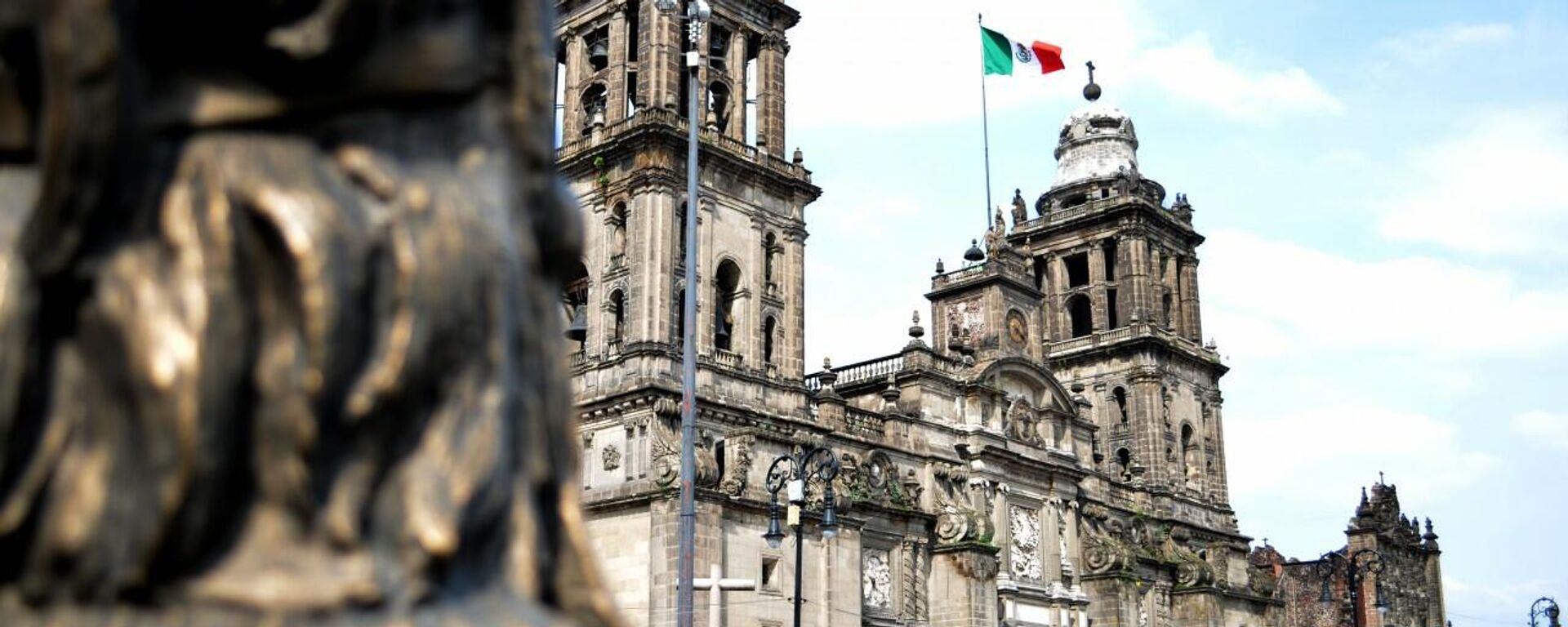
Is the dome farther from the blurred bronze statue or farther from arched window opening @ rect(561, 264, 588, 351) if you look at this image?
the blurred bronze statue

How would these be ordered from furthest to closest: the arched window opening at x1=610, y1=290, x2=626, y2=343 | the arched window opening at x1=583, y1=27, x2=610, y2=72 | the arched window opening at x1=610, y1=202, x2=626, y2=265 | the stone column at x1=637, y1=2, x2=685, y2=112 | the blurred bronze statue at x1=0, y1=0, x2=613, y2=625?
the arched window opening at x1=583, y1=27, x2=610, y2=72
the stone column at x1=637, y1=2, x2=685, y2=112
the arched window opening at x1=610, y1=202, x2=626, y2=265
the arched window opening at x1=610, y1=290, x2=626, y2=343
the blurred bronze statue at x1=0, y1=0, x2=613, y2=625

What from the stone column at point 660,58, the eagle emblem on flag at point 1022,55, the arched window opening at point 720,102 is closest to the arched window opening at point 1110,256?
the eagle emblem on flag at point 1022,55

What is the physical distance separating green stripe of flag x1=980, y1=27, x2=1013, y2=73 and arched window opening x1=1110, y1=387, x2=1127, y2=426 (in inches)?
509

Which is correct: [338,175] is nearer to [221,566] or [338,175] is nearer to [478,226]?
[478,226]

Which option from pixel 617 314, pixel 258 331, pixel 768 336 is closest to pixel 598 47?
pixel 617 314

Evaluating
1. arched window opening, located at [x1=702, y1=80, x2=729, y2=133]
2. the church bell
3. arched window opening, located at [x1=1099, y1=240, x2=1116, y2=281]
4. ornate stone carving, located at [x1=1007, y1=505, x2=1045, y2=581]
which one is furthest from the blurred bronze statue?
arched window opening, located at [x1=1099, y1=240, x2=1116, y2=281]

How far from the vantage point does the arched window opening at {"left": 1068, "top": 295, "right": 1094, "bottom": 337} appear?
186ft

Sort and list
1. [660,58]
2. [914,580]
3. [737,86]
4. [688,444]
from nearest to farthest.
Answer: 1. [688,444]
2. [660,58]
3. [737,86]
4. [914,580]

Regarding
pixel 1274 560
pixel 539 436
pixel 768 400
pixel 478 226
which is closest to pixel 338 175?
pixel 478 226

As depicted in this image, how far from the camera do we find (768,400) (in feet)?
113

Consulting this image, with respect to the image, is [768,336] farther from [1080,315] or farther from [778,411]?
[1080,315]

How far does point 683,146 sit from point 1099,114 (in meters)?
29.4

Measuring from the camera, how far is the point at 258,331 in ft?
8.46

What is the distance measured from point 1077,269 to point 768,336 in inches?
964
